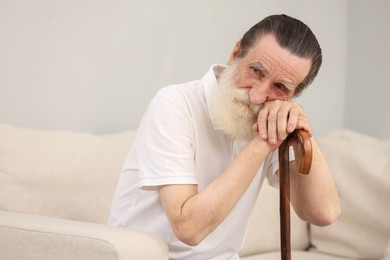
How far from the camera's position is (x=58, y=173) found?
216cm

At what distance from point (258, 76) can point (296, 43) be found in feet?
0.42

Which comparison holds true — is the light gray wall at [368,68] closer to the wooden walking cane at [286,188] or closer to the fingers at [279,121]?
the fingers at [279,121]

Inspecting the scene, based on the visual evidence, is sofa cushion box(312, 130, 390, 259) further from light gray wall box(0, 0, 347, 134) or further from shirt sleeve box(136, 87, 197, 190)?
shirt sleeve box(136, 87, 197, 190)

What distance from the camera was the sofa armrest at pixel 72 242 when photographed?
1.45 m

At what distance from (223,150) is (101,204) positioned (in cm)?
61

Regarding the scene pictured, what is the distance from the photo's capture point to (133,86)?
9.04 feet

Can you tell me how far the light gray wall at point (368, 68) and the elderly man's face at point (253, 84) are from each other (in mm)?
1886

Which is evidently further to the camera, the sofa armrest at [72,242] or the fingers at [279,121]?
the fingers at [279,121]

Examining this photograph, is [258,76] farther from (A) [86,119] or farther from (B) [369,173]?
(B) [369,173]

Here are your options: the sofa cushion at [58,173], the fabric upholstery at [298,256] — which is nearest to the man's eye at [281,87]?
the sofa cushion at [58,173]

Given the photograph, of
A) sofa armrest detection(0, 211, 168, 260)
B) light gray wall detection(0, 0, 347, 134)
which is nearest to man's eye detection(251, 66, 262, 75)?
sofa armrest detection(0, 211, 168, 260)

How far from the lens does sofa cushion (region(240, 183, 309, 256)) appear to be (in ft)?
8.92

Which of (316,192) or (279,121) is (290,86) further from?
(316,192)

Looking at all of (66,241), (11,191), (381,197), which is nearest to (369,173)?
(381,197)
